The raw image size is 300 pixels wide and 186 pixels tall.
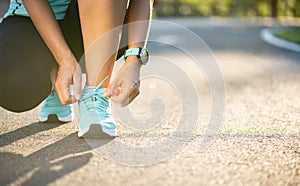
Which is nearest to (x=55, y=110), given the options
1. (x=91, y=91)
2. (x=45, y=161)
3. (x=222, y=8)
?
(x=91, y=91)

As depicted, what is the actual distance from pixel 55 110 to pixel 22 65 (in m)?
0.32

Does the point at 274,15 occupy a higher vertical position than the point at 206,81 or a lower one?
lower

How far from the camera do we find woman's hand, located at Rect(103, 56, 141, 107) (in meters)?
1.79

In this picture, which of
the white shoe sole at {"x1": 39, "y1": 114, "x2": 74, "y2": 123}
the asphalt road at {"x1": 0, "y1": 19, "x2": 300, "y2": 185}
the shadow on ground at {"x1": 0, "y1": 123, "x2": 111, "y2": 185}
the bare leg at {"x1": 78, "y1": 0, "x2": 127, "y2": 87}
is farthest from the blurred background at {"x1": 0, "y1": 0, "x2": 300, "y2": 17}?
the shadow on ground at {"x1": 0, "y1": 123, "x2": 111, "y2": 185}

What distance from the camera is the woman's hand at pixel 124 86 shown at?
1785mm

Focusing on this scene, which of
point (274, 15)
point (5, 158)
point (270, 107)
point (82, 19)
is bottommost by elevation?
point (274, 15)

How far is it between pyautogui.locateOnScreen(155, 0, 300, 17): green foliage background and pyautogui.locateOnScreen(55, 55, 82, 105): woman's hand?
19.7 metres

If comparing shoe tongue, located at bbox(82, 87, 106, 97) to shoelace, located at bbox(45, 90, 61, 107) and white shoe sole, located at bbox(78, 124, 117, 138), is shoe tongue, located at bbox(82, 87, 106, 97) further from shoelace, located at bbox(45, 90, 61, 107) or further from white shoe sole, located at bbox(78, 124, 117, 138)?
shoelace, located at bbox(45, 90, 61, 107)

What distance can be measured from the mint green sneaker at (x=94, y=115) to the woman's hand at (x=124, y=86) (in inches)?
2.3

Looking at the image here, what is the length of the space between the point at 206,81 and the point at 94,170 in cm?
259

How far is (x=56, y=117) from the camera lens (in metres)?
2.27

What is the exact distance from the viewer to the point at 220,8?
3266cm

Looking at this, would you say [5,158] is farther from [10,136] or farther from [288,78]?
[288,78]

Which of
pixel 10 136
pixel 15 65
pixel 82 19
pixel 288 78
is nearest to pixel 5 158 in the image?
pixel 10 136
